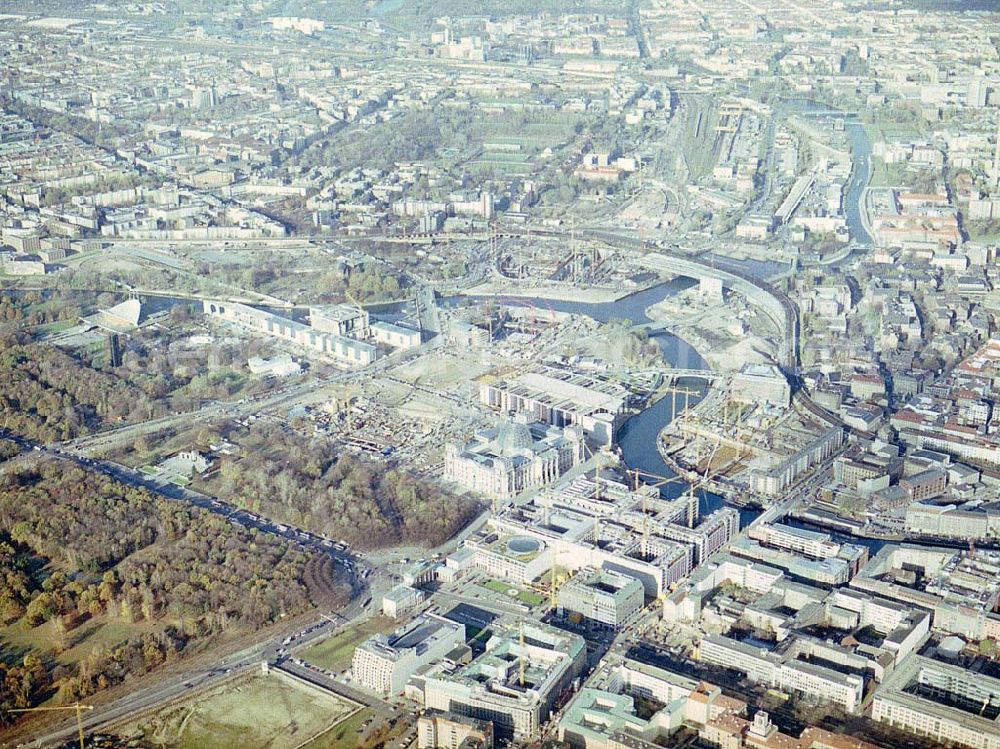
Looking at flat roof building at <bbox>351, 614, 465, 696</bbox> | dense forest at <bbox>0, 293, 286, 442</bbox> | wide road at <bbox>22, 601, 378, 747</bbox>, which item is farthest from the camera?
dense forest at <bbox>0, 293, 286, 442</bbox>

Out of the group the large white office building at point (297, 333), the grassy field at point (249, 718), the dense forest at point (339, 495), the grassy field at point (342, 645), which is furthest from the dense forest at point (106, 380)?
the grassy field at point (249, 718)

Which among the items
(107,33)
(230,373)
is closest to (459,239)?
(230,373)

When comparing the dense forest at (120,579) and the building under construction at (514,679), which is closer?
the building under construction at (514,679)

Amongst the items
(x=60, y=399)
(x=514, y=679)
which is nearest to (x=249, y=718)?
(x=514, y=679)

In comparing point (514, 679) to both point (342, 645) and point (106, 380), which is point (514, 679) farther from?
point (106, 380)

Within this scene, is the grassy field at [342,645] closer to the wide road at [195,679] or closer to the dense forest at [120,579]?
the wide road at [195,679]

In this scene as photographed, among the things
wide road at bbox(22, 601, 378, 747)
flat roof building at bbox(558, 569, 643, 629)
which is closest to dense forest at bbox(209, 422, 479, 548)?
wide road at bbox(22, 601, 378, 747)

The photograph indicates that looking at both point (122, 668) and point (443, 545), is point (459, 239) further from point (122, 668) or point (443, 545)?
point (122, 668)

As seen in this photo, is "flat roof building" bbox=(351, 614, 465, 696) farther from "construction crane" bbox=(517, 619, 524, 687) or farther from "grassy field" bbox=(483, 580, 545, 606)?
"grassy field" bbox=(483, 580, 545, 606)
